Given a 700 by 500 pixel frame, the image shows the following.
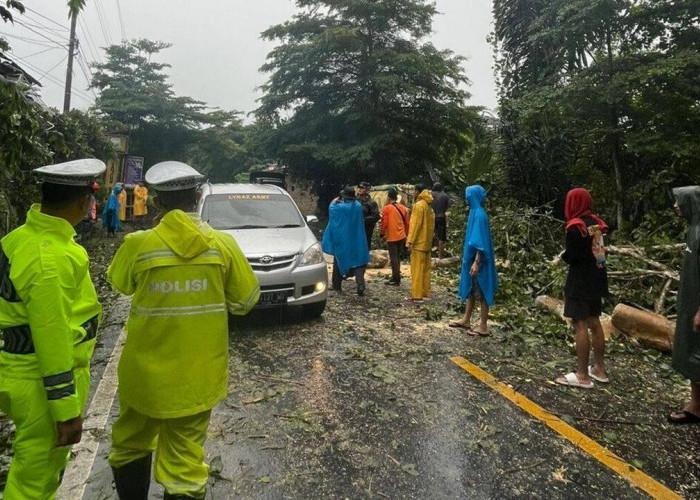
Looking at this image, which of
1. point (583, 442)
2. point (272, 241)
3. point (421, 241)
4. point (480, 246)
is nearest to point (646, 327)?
point (480, 246)

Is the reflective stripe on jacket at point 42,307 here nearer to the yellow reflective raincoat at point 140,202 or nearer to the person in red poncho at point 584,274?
the person in red poncho at point 584,274

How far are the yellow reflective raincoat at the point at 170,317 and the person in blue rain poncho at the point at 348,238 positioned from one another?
228 inches

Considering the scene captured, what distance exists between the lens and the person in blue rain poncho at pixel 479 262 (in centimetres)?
542

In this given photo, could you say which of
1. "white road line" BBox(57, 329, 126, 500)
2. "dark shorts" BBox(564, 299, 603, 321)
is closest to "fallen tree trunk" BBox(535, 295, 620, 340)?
"dark shorts" BBox(564, 299, 603, 321)

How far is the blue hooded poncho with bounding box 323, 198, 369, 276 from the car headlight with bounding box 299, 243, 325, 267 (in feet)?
6.24

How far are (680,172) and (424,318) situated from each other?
7196 mm

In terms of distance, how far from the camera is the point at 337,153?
875 inches

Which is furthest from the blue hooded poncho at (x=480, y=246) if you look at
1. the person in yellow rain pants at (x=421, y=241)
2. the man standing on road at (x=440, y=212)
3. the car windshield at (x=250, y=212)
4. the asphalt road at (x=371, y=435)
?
the man standing on road at (x=440, y=212)

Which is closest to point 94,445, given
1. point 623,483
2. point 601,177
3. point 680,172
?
point 623,483

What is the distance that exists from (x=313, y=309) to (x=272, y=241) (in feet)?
3.51

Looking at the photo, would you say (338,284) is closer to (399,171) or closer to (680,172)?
(680,172)

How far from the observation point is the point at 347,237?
7.85 meters

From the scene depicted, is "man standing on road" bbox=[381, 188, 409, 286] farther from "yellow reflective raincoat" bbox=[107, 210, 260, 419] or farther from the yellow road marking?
"yellow reflective raincoat" bbox=[107, 210, 260, 419]

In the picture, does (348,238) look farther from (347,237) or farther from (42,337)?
(42,337)
